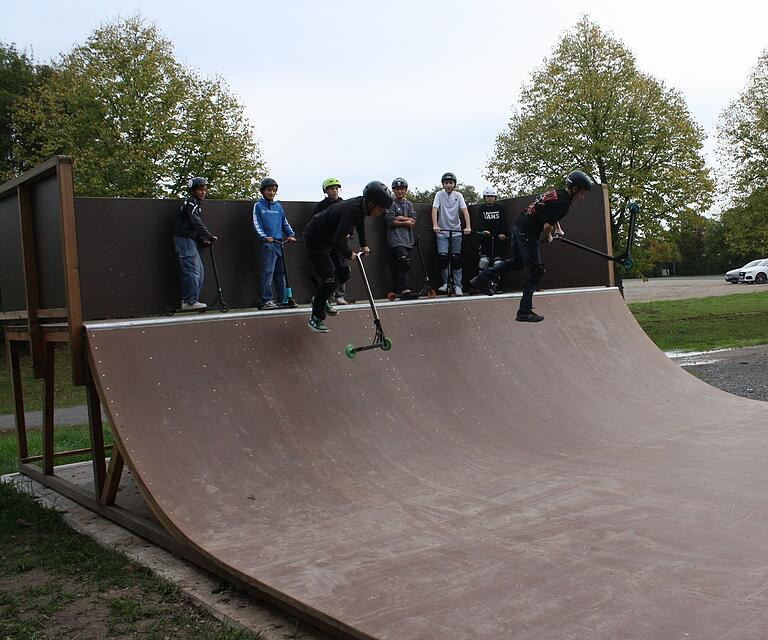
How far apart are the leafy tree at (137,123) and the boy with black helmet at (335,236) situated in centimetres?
1247

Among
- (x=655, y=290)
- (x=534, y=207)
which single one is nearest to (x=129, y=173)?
(x=534, y=207)

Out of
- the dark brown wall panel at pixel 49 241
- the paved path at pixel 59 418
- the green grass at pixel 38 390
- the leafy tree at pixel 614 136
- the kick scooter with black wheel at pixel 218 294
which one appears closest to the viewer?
the dark brown wall panel at pixel 49 241

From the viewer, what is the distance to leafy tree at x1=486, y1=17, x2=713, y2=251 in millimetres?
19969

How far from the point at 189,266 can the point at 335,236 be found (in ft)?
8.45

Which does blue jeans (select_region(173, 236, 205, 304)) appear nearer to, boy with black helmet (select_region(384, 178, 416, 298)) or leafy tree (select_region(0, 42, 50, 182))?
boy with black helmet (select_region(384, 178, 416, 298))

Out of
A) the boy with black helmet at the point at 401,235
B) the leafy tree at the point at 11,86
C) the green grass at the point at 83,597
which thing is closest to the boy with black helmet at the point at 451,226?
the boy with black helmet at the point at 401,235

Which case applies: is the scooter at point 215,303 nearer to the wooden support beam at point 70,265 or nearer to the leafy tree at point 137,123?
the wooden support beam at point 70,265

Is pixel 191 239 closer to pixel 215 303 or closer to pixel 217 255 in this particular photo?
pixel 217 255

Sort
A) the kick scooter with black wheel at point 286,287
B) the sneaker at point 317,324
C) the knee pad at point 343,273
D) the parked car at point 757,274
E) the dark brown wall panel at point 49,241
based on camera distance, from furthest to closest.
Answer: the parked car at point 757,274 < the kick scooter with black wheel at point 286,287 < the knee pad at point 343,273 < the sneaker at point 317,324 < the dark brown wall panel at point 49,241

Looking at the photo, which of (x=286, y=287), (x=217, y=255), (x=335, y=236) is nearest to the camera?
(x=335, y=236)

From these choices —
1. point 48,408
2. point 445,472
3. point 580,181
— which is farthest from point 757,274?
point 48,408

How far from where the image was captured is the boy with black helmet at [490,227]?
1086 cm

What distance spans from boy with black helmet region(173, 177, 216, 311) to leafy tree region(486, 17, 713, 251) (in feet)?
46.7

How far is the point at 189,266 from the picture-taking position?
816 cm
